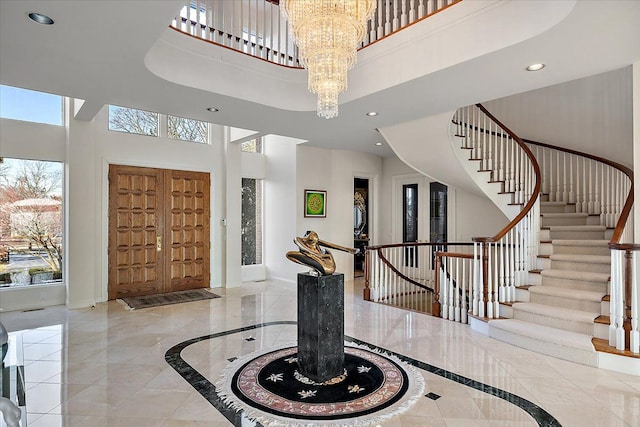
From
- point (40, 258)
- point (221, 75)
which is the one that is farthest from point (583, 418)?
point (40, 258)

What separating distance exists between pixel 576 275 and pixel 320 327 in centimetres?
331

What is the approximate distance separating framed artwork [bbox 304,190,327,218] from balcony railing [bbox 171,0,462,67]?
3170mm

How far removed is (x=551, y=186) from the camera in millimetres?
6207

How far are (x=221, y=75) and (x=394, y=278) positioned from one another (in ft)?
14.2

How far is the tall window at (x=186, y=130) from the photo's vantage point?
22.2 feet

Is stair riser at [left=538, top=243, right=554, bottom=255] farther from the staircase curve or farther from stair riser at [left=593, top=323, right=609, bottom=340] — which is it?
stair riser at [left=593, top=323, right=609, bottom=340]

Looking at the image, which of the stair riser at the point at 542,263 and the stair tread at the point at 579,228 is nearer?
the stair riser at the point at 542,263

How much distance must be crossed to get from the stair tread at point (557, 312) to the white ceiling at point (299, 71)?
251 cm

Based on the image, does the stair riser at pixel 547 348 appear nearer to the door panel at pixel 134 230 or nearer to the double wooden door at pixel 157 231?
the double wooden door at pixel 157 231

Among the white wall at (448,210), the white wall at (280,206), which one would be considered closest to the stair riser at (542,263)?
the white wall at (448,210)

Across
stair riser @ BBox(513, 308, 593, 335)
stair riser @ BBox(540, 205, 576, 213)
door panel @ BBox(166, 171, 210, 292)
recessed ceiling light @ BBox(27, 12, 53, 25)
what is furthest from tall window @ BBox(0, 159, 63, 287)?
stair riser @ BBox(540, 205, 576, 213)

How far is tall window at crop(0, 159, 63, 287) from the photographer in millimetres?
5328

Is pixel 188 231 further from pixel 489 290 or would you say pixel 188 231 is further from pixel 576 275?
pixel 576 275

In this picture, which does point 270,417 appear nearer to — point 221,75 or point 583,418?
point 583,418
